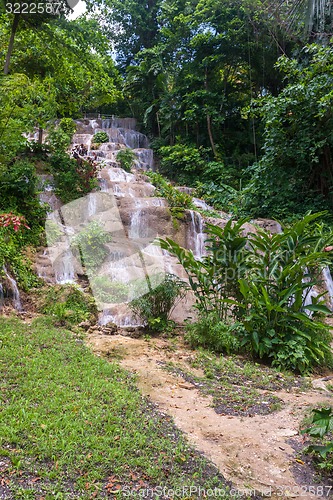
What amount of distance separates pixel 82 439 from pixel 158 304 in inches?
146

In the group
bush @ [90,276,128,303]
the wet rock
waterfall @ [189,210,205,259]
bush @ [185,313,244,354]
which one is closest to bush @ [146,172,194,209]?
waterfall @ [189,210,205,259]

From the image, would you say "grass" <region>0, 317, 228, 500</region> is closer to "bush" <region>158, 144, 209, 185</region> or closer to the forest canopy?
the forest canopy

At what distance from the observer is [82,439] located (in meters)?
2.69

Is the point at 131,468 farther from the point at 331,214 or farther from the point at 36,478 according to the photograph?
the point at 331,214

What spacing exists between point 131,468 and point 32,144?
1089 centimetres

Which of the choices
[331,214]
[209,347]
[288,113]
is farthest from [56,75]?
[331,214]

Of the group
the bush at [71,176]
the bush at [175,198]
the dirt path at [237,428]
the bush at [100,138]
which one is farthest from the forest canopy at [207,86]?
the dirt path at [237,428]

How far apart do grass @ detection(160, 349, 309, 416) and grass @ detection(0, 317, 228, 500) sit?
2.95ft

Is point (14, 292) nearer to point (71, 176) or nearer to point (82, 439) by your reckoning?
point (82, 439)

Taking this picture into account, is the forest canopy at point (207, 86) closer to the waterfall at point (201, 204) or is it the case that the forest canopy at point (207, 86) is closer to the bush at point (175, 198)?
the waterfall at point (201, 204)

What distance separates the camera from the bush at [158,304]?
616 centimetres

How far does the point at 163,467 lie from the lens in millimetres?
2537

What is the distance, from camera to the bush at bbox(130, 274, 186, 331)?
616cm

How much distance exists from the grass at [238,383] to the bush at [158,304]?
43.2 inches
